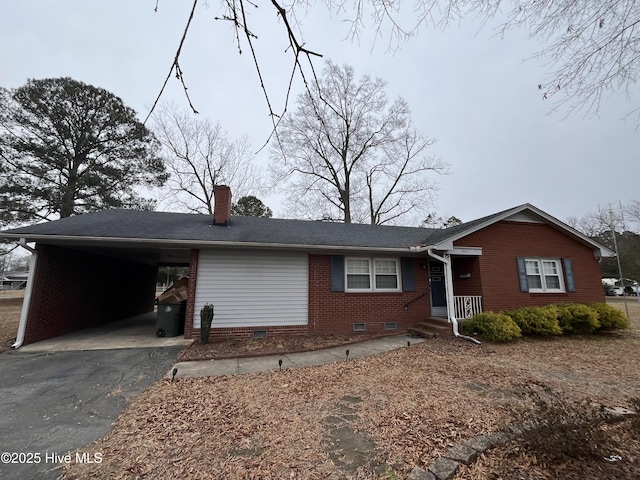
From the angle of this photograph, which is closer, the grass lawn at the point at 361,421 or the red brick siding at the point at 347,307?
the grass lawn at the point at 361,421

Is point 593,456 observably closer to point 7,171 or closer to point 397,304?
point 397,304

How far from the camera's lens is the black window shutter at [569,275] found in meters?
9.87

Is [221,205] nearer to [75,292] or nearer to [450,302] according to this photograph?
[75,292]

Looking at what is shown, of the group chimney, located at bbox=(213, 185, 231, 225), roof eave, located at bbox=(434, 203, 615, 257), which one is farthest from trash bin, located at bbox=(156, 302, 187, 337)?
roof eave, located at bbox=(434, 203, 615, 257)

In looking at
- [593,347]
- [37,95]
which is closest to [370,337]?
[593,347]

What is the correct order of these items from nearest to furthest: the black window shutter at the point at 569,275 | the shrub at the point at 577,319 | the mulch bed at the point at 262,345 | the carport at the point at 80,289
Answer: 1. the mulch bed at the point at 262,345
2. the carport at the point at 80,289
3. the shrub at the point at 577,319
4. the black window shutter at the point at 569,275

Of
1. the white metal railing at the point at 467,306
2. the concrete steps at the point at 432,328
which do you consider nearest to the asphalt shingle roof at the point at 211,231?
the white metal railing at the point at 467,306

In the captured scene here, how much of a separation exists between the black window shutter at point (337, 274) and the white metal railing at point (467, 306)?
3766mm

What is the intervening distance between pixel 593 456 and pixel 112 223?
36.2 ft

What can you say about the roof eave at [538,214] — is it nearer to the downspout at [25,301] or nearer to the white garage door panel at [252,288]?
the white garage door panel at [252,288]

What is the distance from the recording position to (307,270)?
8.91 metres

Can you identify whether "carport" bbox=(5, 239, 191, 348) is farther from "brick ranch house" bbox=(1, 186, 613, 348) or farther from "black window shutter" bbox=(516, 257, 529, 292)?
"black window shutter" bbox=(516, 257, 529, 292)

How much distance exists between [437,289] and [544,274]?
3801mm

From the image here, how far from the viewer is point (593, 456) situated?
2.28m
